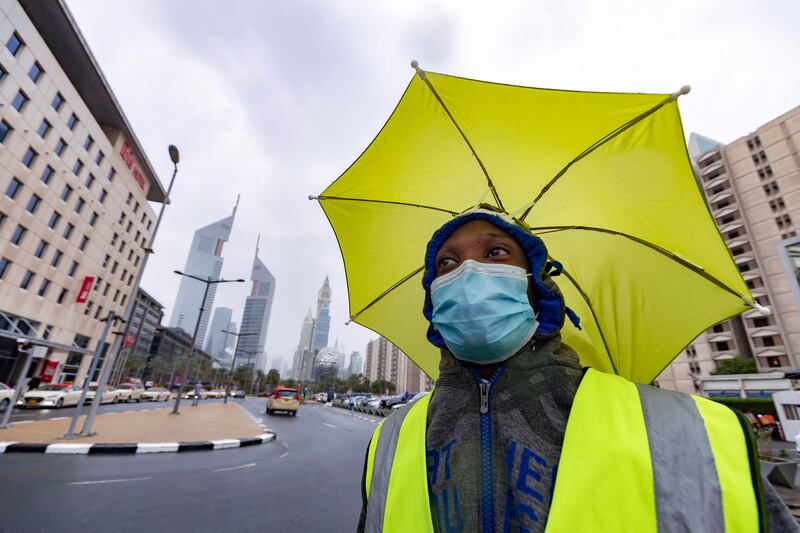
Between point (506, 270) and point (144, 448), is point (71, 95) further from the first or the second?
point (506, 270)

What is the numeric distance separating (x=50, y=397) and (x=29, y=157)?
58.8ft

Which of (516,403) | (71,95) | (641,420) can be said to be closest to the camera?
(641,420)

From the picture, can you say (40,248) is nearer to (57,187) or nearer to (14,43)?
(57,187)

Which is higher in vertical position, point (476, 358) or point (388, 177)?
point (388, 177)

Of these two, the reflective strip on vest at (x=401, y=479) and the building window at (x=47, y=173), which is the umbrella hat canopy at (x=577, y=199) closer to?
the reflective strip on vest at (x=401, y=479)

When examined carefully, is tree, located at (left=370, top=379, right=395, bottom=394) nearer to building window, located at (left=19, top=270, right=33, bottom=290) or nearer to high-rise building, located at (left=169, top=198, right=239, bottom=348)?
high-rise building, located at (left=169, top=198, right=239, bottom=348)

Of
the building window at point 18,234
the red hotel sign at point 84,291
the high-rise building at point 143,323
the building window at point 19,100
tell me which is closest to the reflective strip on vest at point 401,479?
the building window at point 19,100

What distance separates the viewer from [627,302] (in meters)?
1.89

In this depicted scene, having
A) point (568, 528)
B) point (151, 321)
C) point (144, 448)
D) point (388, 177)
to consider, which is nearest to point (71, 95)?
point (144, 448)

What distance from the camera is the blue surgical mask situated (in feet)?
4.29

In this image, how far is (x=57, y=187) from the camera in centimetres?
2664

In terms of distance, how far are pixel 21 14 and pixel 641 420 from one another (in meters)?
36.5

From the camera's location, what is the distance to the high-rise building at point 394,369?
9725 centimetres

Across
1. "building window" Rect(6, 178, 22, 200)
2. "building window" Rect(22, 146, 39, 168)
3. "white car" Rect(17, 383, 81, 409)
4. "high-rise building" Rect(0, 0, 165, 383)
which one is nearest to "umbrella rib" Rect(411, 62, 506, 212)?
"white car" Rect(17, 383, 81, 409)
